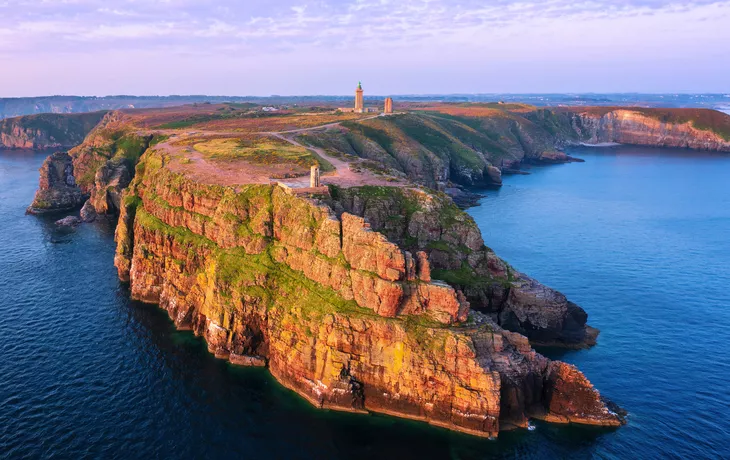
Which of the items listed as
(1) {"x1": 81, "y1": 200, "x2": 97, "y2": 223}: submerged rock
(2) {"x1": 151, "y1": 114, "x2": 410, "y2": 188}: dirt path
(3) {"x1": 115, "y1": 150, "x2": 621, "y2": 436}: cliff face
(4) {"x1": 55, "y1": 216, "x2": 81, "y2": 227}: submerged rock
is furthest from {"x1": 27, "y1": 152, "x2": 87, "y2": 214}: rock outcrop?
(3) {"x1": 115, "y1": 150, "x2": 621, "y2": 436}: cliff face

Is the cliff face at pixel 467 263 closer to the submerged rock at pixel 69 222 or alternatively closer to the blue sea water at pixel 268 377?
the blue sea water at pixel 268 377

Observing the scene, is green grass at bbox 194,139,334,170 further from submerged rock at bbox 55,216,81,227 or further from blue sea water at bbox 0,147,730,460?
submerged rock at bbox 55,216,81,227

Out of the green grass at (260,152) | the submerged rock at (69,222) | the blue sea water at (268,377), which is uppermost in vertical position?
the green grass at (260,152)

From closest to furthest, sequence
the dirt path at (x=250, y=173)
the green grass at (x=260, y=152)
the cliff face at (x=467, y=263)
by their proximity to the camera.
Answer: the cliff face at (x=467, y=263) → the dirt path at (x=250, y=173) → the green grass at (x=260, y=152)

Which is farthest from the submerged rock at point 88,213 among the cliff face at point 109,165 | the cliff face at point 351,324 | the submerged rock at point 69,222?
the cliff face at point 351,324

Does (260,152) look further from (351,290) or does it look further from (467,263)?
(351,290)

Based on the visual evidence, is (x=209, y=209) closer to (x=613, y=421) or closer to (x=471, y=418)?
(x=471, y=418)

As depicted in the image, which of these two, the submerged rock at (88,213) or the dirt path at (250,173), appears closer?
the dirt path at (250,173)
